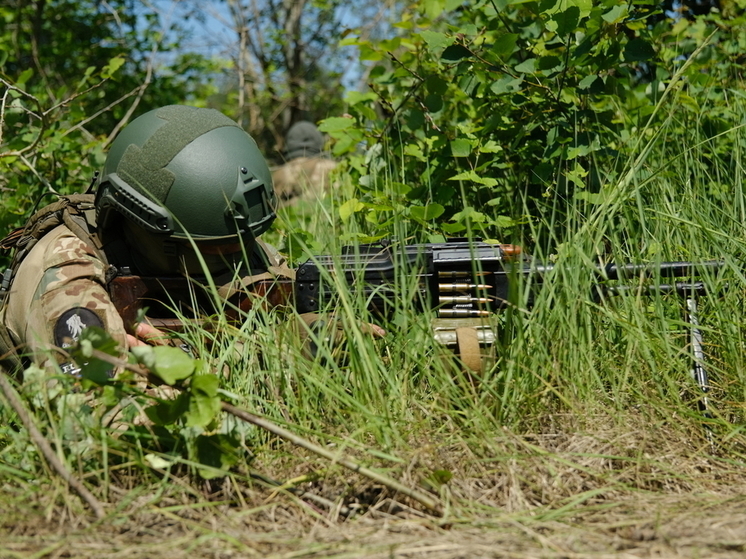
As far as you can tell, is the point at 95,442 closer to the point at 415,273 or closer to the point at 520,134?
the point at 415,273

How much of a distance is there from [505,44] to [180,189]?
1.57 metres

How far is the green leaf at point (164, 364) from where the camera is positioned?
2094 mm

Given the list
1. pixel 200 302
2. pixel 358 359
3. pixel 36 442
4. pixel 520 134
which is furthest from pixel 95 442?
pixel 520 134

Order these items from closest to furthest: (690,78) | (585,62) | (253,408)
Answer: (253,408)
(585,62)
(690,78)

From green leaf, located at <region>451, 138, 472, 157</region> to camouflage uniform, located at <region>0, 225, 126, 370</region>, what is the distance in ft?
5.63

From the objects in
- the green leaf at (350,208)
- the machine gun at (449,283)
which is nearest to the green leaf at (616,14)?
the machine gun at (449,283)

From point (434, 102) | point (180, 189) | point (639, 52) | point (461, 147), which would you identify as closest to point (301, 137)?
point (434, 102)

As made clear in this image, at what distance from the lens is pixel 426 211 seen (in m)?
3.49

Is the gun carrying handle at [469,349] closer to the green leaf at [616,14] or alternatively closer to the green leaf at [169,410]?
the green leaf at [169,410]

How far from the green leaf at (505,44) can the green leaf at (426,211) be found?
2.45ft

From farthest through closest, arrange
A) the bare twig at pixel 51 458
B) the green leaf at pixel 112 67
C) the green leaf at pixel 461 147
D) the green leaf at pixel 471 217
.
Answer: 1. the green leaf at pixel 112 67
2. the green leaf at pixel 461 147
3. the green leaf at pixel 471 217
4. the bare twig at pixel 51 458

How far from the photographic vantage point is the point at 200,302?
3293mm

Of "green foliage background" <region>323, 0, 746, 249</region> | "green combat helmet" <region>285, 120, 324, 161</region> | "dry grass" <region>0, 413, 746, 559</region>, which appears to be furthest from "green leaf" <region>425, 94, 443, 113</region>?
"green combat helmet" <region>285, 120, 324, 161</region>

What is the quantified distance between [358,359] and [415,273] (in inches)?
14.7
